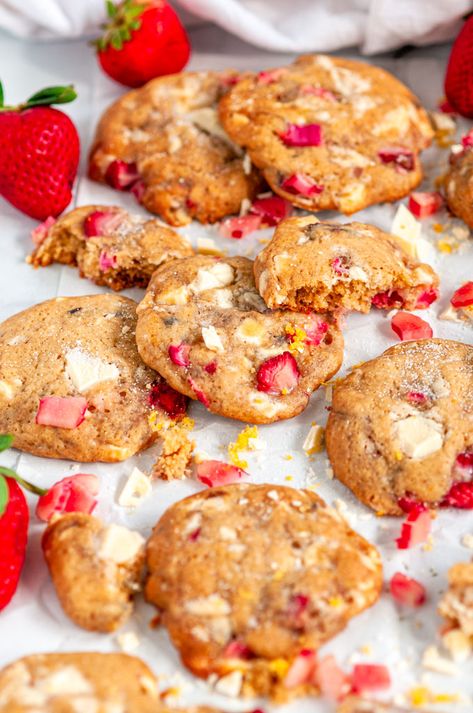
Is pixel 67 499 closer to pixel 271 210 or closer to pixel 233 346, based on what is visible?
pixel 233 346

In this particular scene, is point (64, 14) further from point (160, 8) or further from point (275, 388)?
point (275, 388)

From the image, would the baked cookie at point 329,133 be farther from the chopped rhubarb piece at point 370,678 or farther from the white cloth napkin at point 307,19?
the chopped rhubarb piece at point 370,678

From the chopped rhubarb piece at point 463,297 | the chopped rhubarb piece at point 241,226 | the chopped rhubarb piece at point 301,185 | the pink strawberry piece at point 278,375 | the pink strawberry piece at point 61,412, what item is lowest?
the pink strawberry piece at point 61,412

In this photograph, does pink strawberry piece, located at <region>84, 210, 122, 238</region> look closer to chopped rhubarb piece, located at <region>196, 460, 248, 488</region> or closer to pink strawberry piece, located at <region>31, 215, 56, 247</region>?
pink strawberry piece, located at <region>31, 215, 56, 247</region>

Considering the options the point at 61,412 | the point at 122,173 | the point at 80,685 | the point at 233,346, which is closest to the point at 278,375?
the point at 233,346

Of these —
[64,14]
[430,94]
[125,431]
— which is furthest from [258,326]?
[64,14]

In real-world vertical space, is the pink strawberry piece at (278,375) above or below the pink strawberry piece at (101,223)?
below

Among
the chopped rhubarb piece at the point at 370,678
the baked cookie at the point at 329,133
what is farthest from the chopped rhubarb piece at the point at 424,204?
the chopped rhubarb piece at the point at 370,678
